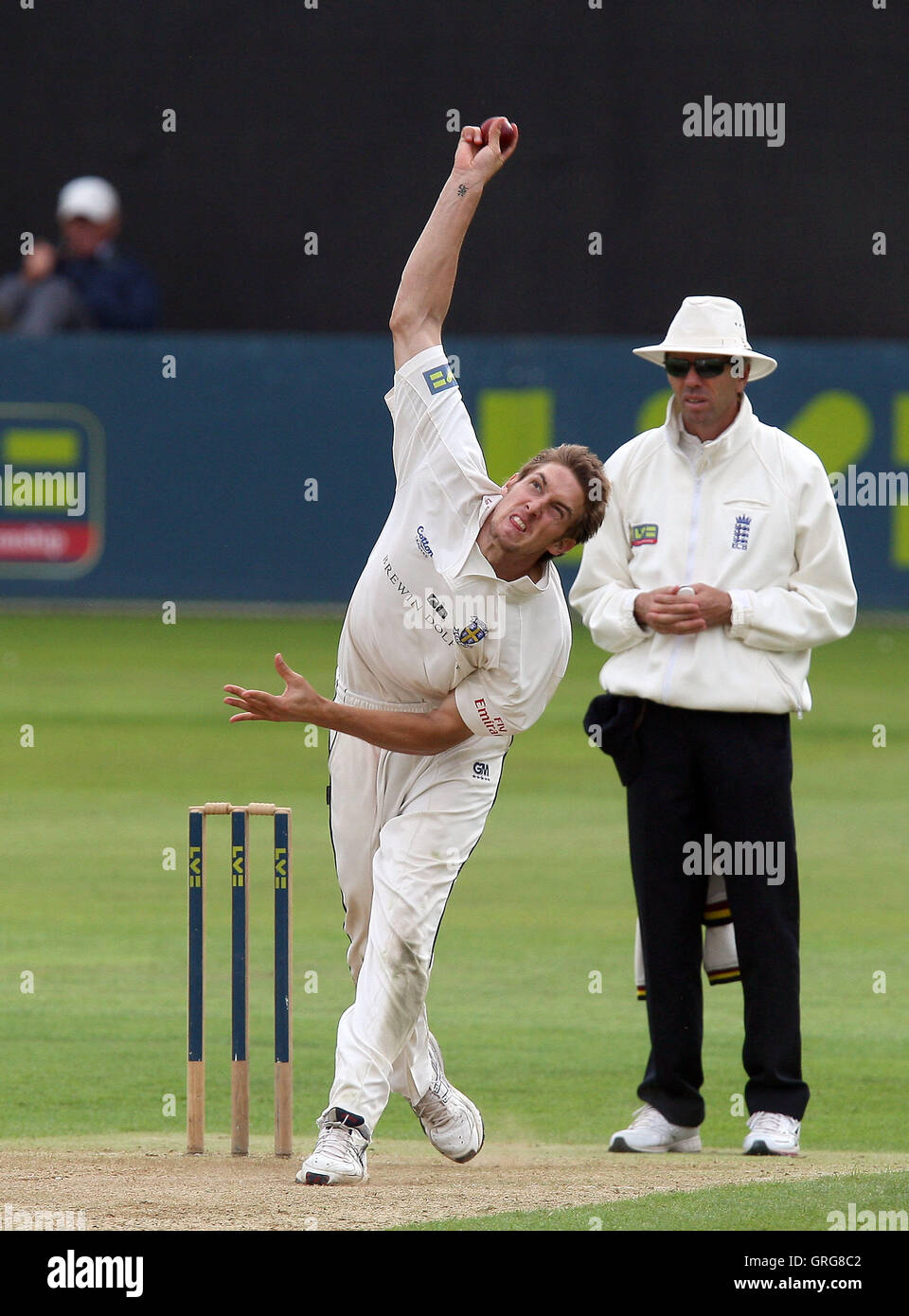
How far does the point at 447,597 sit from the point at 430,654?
18cm

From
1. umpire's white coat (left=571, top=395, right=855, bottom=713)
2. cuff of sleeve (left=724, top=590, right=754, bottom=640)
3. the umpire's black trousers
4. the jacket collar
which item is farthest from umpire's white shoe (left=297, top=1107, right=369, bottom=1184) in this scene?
the jacket collar

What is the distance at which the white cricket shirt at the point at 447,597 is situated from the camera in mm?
6199

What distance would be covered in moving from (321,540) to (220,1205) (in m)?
14.0

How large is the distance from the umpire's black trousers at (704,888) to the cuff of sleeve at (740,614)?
0.26 meters

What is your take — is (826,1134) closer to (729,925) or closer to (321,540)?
(729,925)

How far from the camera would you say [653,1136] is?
6.83m

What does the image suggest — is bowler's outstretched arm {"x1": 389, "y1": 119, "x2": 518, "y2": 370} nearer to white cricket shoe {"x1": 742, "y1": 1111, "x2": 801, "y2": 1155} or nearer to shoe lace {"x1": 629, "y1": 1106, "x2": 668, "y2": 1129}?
shoe lace {"x1": 629, "y1": 1106, "x2": 668, "y2": 1129}

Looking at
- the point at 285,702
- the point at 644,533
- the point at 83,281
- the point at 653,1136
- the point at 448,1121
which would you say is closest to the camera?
the point at 285,702

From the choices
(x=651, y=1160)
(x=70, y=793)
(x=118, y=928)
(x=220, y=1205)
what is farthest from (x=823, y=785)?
(x=220, y=1205)

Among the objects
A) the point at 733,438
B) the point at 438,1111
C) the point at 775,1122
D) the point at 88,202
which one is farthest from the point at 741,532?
the point at 88,202

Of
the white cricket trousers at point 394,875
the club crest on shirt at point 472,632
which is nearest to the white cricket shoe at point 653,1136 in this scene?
the white cricket trousers at point 394,875

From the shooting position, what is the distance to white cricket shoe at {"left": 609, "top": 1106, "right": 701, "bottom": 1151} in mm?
6805

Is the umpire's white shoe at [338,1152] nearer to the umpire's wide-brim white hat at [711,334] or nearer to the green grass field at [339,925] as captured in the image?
the green grass field at [339,925]

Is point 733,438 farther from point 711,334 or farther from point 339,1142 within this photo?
point 339,1142
